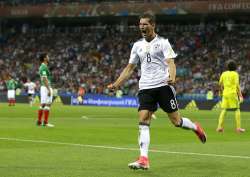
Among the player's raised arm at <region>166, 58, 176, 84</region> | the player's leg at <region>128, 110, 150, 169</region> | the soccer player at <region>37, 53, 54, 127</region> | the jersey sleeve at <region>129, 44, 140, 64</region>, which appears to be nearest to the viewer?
the player's leg at <region>128, 110, 150, 169</region>

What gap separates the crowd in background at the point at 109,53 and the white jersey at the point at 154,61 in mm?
36979

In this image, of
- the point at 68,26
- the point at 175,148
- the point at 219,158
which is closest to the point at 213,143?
the point at 175,148

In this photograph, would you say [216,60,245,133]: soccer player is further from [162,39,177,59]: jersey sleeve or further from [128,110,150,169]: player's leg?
[128,110,150,169]: player's leg

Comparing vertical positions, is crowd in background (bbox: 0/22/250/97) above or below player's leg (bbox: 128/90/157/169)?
above

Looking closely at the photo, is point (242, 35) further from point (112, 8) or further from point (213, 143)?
point (213, 143)

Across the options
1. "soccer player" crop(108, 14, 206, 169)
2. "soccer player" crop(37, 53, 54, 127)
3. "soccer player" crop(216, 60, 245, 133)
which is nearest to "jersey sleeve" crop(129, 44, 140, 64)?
"soccer player" crop(108, 14, 206, 169)

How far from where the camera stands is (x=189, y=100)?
48656mm

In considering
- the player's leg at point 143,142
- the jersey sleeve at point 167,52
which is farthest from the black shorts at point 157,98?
the jersey sleeve at point 167,52

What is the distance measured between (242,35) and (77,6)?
15.5 meters

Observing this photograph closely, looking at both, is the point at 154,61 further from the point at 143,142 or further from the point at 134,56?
the point at 143,142

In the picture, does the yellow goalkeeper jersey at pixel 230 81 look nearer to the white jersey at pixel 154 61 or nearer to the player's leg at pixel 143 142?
the white jersey at pixel 154 61

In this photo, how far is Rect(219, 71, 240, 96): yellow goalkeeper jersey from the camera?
23.3 meters

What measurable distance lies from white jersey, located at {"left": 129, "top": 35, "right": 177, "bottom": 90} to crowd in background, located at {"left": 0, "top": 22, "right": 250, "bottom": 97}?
121 ft

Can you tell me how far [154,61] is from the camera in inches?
496
